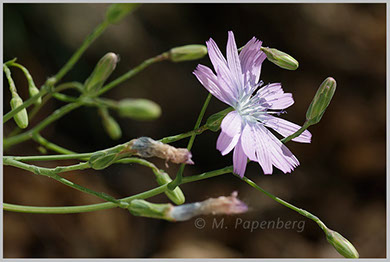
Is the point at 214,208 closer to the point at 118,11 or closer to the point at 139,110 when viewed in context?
the point at 139,110

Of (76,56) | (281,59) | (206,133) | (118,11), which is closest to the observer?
(76,56)

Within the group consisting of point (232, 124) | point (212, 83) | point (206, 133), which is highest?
point (212, 83)

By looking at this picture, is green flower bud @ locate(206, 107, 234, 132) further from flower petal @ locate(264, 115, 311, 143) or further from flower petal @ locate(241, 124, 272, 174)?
flower petal @ locate(264, 115, 311, 143)

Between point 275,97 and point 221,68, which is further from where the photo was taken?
point 275,97

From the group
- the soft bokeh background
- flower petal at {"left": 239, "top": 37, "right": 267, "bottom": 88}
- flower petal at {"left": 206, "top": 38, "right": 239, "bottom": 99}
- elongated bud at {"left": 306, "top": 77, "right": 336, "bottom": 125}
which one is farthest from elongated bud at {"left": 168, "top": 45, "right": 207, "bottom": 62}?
the soft bokeh background

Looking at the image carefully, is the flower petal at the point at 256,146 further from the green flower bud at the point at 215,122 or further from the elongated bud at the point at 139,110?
the elongated bud at the point at 139,110

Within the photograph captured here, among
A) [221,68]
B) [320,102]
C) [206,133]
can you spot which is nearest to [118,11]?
[221,68]
